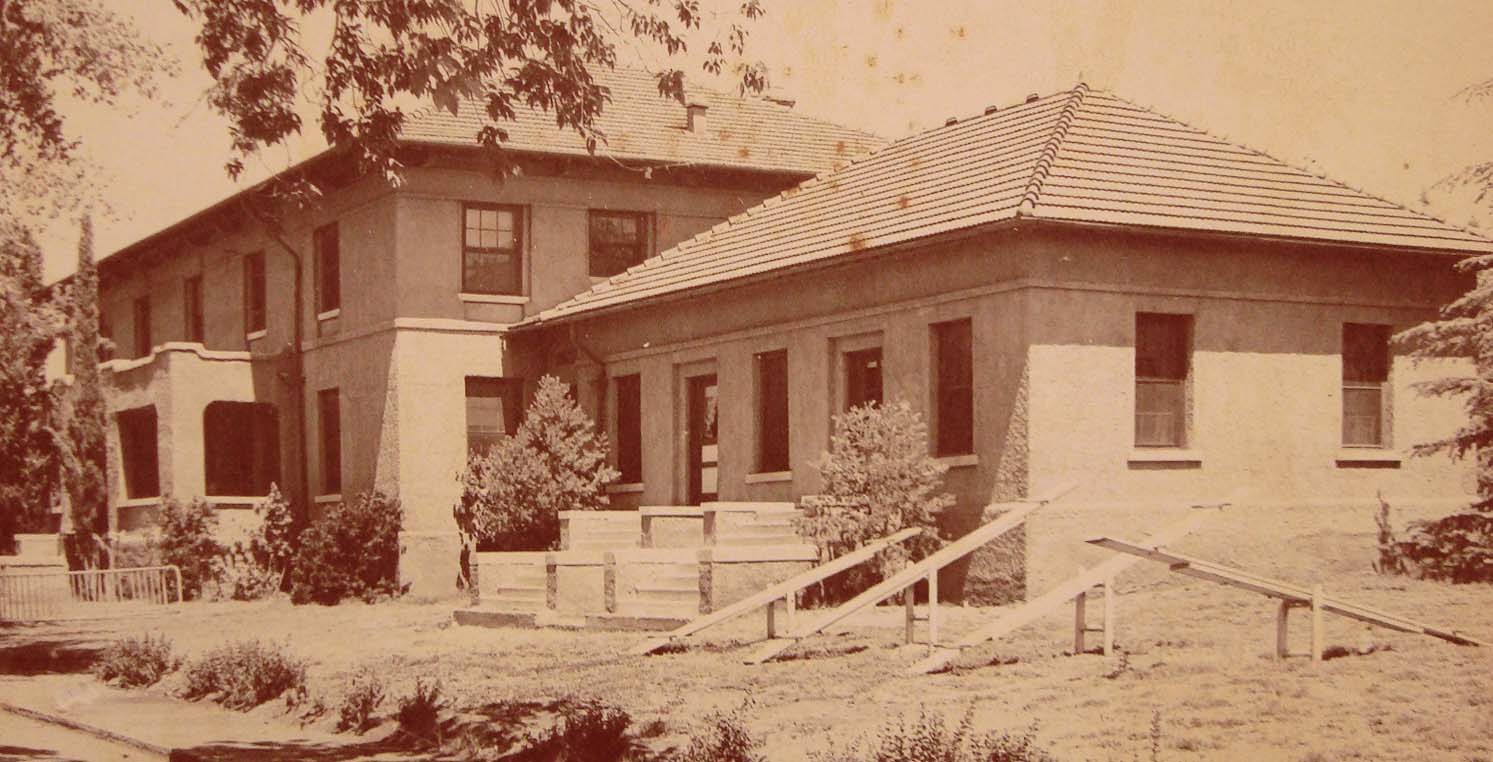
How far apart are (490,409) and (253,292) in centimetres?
820

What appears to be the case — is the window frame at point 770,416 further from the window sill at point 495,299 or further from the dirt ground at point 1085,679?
the window sill at point 495,299

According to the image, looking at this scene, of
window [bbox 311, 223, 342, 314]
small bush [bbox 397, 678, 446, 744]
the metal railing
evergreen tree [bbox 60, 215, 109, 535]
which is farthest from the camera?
evergreen tree [bbox 60, 215, 109, 535]

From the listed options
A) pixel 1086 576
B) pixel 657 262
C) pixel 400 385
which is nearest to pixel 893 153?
pixel 657 262

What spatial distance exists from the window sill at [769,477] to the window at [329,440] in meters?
11.0

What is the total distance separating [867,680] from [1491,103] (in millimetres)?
6571

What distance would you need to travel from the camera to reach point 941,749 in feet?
33.0

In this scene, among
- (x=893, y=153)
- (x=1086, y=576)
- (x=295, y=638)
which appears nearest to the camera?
(x=1086, y=576)

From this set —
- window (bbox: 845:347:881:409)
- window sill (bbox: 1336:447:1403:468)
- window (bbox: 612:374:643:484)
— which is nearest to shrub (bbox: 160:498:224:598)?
window (bbox: 612:374:643:484)

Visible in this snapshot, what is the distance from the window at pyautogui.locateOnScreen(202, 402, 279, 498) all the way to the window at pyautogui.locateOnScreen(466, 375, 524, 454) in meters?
5.94

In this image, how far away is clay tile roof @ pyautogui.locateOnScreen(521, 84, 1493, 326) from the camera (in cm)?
2203

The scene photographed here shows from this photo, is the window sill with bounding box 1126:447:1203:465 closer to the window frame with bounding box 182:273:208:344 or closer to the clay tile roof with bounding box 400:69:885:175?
the clay tile roof with bounding box 400:69:885:175

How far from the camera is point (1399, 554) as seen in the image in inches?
872

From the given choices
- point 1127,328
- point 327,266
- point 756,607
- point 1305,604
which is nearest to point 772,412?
point 1127,328

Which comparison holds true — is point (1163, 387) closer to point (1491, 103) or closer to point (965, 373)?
point (965, 373)
